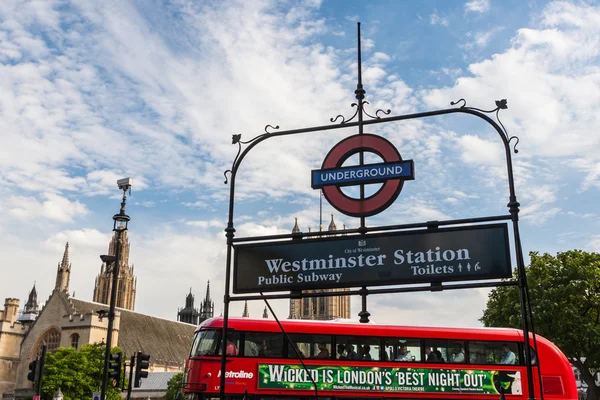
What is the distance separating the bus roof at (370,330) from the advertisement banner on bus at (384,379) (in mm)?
991

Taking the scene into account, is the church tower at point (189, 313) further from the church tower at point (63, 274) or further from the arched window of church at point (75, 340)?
the arched window of church at point (75, 340)

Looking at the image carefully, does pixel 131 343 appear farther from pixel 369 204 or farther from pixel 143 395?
pixel 369 204

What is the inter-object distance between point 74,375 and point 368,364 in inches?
2076

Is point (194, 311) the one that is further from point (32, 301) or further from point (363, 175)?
point (363, 175)

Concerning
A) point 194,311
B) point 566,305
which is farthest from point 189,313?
point 566,305

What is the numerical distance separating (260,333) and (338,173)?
731cm

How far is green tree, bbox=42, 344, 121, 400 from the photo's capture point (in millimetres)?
58938

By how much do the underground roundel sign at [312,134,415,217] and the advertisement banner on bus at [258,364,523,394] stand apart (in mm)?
6940

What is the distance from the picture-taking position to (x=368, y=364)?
53.6 ft

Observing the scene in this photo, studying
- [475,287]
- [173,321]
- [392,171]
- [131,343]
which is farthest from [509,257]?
[173,321]

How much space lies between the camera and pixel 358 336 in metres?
16.7

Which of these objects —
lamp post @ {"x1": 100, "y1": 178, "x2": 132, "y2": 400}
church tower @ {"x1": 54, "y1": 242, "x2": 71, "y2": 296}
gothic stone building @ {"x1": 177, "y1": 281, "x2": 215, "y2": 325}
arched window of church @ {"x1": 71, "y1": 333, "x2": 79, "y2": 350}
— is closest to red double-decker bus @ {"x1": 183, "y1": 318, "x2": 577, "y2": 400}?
lamp post @ {"x1": 100, "y1": 178, "x2": 132, "y2": 400}

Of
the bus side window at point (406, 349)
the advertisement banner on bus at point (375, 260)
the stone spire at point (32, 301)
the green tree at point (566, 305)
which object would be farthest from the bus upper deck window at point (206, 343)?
the stone spire at point (32, 301)

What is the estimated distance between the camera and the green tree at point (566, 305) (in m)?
37.3
